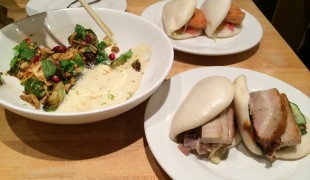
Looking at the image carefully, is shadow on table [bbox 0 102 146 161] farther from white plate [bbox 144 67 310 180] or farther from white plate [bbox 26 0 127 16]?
white plate [bbox 26 0 127 16]

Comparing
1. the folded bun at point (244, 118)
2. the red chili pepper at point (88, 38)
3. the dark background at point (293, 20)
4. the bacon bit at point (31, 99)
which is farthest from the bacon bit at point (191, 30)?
the dark background at point (293, 20)

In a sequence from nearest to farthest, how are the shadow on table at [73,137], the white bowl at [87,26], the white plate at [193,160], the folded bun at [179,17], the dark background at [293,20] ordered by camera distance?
the white plate at [193,160], the shadow on table at [73,137], the white bowl at [87,26], the folded bun at [179,17], the dark background at [293,20]

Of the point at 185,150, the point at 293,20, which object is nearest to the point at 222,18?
the point at 185,150

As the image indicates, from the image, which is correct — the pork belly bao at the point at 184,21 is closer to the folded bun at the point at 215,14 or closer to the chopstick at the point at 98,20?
the folded bun at the point at 215,14

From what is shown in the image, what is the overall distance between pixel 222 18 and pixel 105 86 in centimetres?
82

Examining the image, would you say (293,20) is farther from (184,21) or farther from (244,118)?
(244,118)

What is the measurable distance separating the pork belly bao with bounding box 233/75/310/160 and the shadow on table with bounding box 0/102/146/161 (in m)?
0.38

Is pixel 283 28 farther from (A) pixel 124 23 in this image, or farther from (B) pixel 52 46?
(B) pixel 52 46

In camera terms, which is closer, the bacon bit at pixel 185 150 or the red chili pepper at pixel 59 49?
the bacon bit at pixel 185 150

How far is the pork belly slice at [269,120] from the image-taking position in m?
0.94

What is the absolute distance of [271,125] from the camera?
96 centimetres

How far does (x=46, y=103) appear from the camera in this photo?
41.6 inches

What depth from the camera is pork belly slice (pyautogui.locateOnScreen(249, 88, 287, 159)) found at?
0.94 meters

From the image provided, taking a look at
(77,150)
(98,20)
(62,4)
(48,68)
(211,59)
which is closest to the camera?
(77,150)
